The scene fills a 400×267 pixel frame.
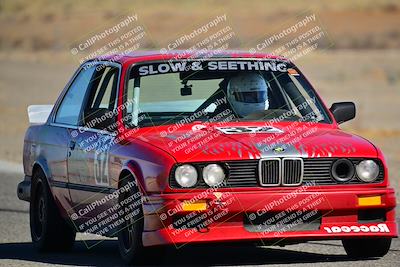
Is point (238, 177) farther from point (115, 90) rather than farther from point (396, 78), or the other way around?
point (396, 78)

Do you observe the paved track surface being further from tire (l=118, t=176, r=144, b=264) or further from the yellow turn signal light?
the yellow turn signal light

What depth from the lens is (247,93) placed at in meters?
9.61

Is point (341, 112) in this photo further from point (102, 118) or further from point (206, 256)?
point (102, 118)

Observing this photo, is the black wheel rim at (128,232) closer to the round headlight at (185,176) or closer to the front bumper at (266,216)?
the front bumper at (266,216)

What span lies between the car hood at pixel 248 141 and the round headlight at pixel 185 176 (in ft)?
0.19

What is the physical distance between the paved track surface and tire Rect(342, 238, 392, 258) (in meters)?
0.07

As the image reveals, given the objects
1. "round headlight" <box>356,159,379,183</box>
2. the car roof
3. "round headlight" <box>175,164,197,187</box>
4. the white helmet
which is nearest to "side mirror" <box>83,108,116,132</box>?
the car roof

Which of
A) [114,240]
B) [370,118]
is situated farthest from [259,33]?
[114,240]

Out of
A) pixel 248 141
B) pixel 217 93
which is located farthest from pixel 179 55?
pixel 248 141

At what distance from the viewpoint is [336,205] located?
27.3 ft

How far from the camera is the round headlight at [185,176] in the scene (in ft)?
26.9

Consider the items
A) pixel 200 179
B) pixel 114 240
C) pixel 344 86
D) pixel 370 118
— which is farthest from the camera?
pixel 344 86

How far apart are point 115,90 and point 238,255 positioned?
1.52 meters

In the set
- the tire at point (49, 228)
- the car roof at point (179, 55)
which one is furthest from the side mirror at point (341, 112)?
the tire at point (49, 228)
